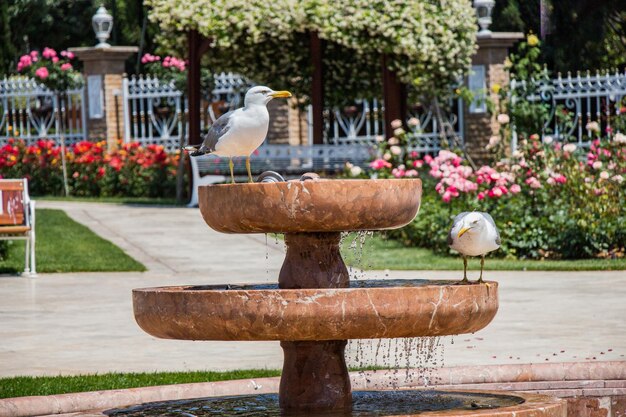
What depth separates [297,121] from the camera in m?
22.3

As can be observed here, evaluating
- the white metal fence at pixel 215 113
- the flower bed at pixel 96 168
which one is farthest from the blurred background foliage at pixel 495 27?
the flower bed at pixel 96 168

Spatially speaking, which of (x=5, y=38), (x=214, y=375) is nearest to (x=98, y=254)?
(x=214, y=375)

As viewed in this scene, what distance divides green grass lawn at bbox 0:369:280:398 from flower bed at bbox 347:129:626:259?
273 inches

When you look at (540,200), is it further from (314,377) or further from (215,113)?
(215,113)

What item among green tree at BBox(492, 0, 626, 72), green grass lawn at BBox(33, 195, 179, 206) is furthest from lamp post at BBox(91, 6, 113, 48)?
green tree at BBox(492, 0, 626, 72)

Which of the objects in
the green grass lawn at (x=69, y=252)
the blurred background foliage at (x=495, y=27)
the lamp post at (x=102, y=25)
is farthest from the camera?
the blurred background foliage at (x=495, y=27)

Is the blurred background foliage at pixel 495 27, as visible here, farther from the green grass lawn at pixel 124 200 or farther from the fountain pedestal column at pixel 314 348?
the fountain pedestal column at pixel 314 348

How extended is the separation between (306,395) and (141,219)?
11611 millimetres

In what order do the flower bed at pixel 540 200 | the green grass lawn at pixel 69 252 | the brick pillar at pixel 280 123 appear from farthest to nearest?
the brick pillar at pixel 280 123 < the flower bed at pixel 540 200 < the green grass lawn at pixel 69 252

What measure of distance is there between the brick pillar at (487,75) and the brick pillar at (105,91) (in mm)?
5927

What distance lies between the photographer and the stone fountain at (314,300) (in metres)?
4.91

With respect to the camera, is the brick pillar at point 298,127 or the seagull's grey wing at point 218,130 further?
the brick pillar at point 298,127

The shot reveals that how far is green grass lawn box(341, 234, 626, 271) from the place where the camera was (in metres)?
12.4

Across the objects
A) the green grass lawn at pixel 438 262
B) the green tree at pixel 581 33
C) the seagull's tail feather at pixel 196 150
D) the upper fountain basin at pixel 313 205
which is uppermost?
the green tree at pixel 581 33
